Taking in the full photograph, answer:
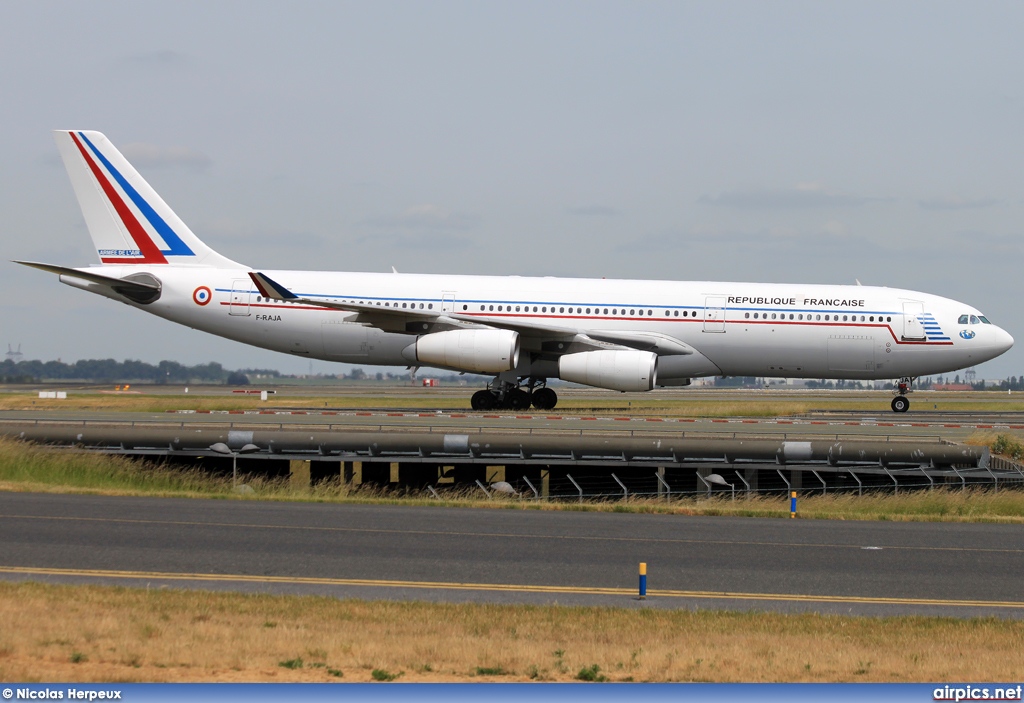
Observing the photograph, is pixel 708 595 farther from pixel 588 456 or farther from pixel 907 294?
pixel 907 294

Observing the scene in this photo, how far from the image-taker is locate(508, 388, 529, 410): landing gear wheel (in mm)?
32656

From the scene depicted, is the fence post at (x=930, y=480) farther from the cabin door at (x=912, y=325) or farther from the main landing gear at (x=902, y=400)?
the main landing gear at (x=902, y=400)

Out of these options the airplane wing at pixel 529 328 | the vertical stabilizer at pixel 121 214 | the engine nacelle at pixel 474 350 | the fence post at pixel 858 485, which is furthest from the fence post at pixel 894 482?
the vertical stabilizer at pixel 121 214

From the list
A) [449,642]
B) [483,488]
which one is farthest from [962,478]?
[449,642]

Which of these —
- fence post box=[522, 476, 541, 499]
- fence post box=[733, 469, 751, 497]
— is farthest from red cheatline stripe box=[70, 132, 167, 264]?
fence post box=[733, 469, 751, 497]

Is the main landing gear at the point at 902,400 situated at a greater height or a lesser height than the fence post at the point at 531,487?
greater

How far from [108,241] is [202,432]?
14741 millimetres

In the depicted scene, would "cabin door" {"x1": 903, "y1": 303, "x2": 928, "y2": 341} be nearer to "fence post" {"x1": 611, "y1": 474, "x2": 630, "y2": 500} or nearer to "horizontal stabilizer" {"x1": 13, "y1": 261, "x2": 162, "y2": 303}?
"fence post" {"x1": 611, "y1": 474, "x2": 630, "y2": 500}

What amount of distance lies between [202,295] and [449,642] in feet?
89.0

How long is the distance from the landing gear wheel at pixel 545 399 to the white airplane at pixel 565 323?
0.20ft

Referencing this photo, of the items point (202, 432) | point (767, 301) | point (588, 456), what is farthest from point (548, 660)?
point (767, 301)

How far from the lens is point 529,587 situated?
1150cm

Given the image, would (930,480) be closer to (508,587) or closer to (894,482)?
(894,482)

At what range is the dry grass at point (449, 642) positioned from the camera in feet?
27.0
